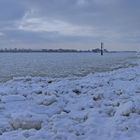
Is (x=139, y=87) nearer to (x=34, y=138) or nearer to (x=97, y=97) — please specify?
(x=97, y=97)

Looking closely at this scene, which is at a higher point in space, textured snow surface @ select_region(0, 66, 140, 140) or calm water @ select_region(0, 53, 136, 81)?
textured snow surface @ select_region(0, 66, 140, 140)

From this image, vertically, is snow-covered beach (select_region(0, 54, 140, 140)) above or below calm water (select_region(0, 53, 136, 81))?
above

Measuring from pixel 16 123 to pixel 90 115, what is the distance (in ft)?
5.83

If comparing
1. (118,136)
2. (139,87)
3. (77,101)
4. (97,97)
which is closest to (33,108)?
(77,101)

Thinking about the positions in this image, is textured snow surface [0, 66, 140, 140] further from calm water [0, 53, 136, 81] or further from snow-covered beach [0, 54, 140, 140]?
calm water [0, 53, 136, 81]

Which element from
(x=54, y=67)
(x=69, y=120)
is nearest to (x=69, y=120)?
(x=69, y=120)

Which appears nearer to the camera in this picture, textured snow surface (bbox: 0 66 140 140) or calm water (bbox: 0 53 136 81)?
textured snow surface (bbox: 0 66 140 140)

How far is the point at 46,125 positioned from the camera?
340 inches

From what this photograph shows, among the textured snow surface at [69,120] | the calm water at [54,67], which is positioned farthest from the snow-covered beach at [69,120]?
the calm water at [54,67]

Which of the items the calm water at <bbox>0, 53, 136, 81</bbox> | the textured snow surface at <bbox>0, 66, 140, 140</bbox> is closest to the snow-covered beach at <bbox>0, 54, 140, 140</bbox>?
the textured snow surface at <bbox>0, 66, 140, 140</bbox>

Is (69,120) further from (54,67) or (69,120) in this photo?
(54,67)

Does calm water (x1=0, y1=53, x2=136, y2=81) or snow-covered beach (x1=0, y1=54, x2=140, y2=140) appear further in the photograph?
calm water (x1=0, y1=53, x2=136, y2=81)

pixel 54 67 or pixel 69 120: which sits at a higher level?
pixel 69 120

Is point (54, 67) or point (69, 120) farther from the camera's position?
point (54, 67)
